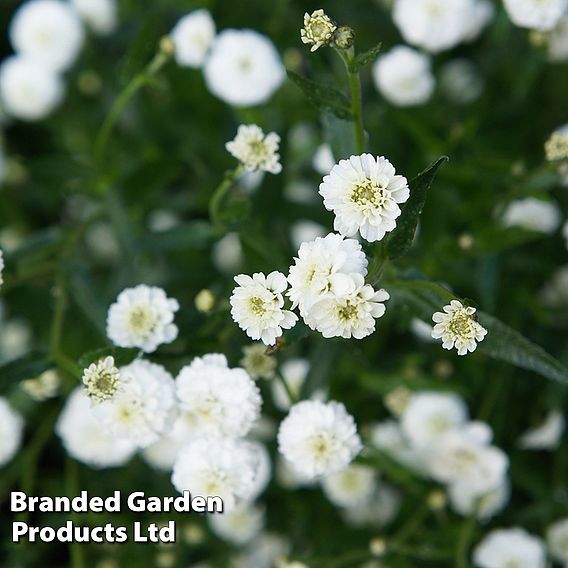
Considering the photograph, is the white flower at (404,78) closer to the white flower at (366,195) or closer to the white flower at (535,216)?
the white flower at (535,216)

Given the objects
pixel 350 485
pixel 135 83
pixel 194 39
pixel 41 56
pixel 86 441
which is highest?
pixel 41 56

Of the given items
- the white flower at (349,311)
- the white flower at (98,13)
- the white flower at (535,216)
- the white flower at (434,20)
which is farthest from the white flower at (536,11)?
the white flower at (98,13)

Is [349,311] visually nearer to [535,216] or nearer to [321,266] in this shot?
[321,266]

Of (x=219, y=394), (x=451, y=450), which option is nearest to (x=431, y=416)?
(x=451, y=450)

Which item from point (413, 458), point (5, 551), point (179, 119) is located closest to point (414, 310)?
point (413, 458)

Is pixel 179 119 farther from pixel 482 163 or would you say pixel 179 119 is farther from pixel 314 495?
pixel 314 495

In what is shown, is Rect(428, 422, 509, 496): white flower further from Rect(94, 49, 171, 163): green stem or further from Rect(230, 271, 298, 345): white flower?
Rect(94, 49, 171, 163): green stem

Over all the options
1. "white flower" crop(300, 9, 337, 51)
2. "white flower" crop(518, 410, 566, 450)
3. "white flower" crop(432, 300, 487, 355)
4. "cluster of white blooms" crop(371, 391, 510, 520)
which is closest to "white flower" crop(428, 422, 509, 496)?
"cluster of white blooms" crop(371, 391, 510, 520)
